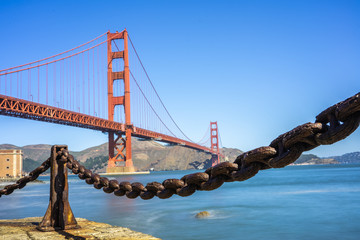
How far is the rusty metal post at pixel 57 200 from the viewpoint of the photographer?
9.39ft

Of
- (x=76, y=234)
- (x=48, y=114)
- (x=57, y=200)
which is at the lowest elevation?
(x=76, y=234)

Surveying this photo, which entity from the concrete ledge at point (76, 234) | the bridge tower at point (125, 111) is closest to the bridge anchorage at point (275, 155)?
the concrete ledge at point (76, 234)

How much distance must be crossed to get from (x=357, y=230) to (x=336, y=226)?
79 cm

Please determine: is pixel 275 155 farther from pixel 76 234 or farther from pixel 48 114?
pixel 48 114

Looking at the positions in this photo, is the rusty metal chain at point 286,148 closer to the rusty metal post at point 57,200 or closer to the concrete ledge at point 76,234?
the concrete ledge at point 76,234

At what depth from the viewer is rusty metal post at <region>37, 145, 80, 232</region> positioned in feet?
9.39

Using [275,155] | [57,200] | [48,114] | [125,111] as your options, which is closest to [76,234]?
[57,200]

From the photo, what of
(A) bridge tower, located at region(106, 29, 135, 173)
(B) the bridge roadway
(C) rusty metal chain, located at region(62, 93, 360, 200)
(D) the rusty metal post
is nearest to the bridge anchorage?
(C) rusty metal chain, located at region(62, 93, 360, 200)

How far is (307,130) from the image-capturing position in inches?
40.4

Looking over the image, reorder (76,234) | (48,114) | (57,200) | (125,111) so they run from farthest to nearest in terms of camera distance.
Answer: (125,111), (48,114), (57,200), (76,234)

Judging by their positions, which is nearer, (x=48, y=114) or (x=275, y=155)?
(x=275, y=155)

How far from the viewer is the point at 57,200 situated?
287cm

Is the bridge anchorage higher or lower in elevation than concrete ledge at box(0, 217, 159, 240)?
higher

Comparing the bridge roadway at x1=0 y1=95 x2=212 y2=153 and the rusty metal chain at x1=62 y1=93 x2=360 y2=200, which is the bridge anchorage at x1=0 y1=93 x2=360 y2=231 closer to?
the rusty metal chain at x1=62 y1=93 x2=360 y2=200
